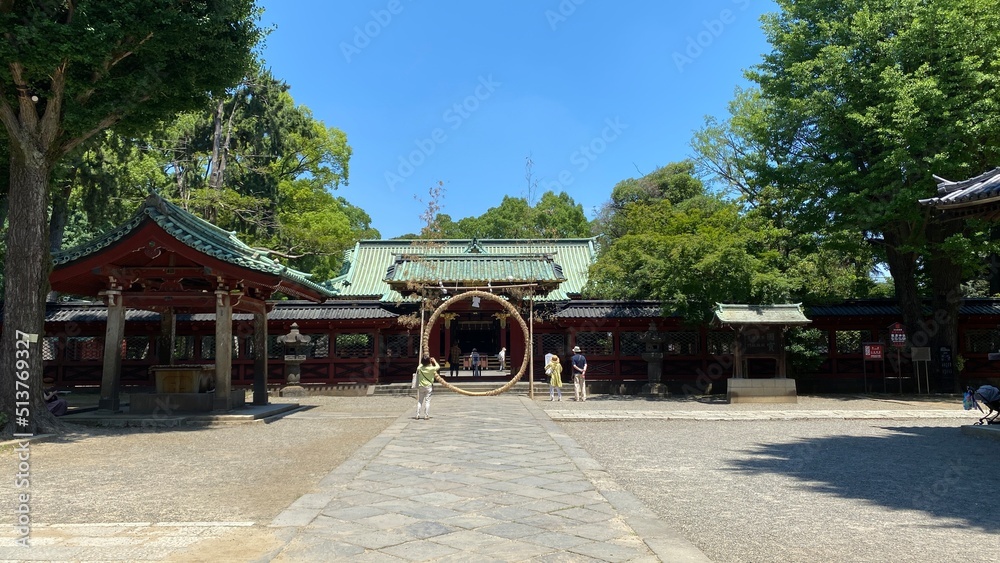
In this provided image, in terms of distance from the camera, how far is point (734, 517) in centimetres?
558

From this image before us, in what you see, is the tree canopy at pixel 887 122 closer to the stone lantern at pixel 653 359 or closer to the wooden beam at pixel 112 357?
the stone lantern at pixel 653 359

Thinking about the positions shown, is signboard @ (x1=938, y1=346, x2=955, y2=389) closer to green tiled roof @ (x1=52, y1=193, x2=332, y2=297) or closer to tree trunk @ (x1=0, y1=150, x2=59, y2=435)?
green tiled roof @ (x1=52, y1=193, x2=332, y2=297)

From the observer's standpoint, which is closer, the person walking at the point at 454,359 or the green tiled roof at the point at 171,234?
the green tiled roof at the point at 171,234

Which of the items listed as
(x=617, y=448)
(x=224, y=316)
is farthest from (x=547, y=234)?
(x=617, y=448)

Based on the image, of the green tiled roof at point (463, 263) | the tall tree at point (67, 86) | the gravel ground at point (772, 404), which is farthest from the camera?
the green tiled roof at point (463, 263)

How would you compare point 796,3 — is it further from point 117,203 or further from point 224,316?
point 117,203

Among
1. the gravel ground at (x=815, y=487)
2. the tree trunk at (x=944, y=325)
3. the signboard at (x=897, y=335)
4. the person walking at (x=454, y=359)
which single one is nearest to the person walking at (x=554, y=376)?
the person walking at (x=454, y=359)

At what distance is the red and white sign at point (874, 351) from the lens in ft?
66.6

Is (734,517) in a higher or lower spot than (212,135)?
lower

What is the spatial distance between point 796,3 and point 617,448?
17.5 meters

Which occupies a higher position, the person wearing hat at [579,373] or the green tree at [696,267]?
the green tree at [696,267]

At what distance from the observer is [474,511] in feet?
18.1

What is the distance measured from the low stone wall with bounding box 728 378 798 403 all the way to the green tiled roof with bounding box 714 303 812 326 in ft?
5.61

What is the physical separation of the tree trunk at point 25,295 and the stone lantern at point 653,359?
16194 millimetres
